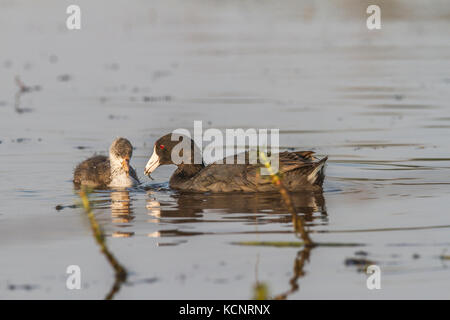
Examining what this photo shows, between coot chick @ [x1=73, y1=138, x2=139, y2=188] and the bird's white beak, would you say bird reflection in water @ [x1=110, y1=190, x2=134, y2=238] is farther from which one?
the bird's white beak

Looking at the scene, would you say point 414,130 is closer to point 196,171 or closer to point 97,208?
point 196,171

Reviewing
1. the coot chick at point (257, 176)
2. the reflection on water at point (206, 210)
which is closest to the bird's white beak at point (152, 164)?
the reflection on water at point (206, 210)

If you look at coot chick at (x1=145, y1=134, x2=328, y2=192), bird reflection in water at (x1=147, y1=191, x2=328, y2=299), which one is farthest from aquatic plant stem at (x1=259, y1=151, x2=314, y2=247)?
coot chick at (x1=145, y1=134, x2=328, y2=192)

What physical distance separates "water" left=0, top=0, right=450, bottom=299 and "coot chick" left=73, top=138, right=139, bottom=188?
0.78 feet

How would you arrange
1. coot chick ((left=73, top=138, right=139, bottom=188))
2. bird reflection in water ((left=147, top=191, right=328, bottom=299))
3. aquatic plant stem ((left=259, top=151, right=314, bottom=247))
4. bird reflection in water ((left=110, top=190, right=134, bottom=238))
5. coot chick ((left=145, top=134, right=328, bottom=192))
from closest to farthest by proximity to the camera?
aquatic plant stem ((left=259, top=151, right=314, bottom=247)) → bird reflection in water ((left=110, top=190, right=134, bottom=238)) → bird reflection in water ((left=147, top=191, right=328, bottom=299)) → coot chick ((left=145, top=134, right=328, bottom=192)) → coot chick ((left=73, top=138, right=139, bottom=188))

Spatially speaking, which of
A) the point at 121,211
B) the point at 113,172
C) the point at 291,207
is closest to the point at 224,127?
the point at 113,172

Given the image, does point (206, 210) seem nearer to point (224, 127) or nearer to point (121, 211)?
point (121, 211)

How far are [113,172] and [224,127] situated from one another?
3881 millimetres

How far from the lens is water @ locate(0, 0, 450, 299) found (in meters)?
7.43

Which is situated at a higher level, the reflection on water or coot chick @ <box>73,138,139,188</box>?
coot chick @ <box>73,138,139,188</box>

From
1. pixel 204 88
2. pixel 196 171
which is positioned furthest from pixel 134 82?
pixel 196 171

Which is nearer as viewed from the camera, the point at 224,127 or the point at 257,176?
the point at 257,176

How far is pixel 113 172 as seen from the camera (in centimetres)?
1194

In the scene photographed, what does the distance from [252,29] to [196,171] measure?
17.6 m
